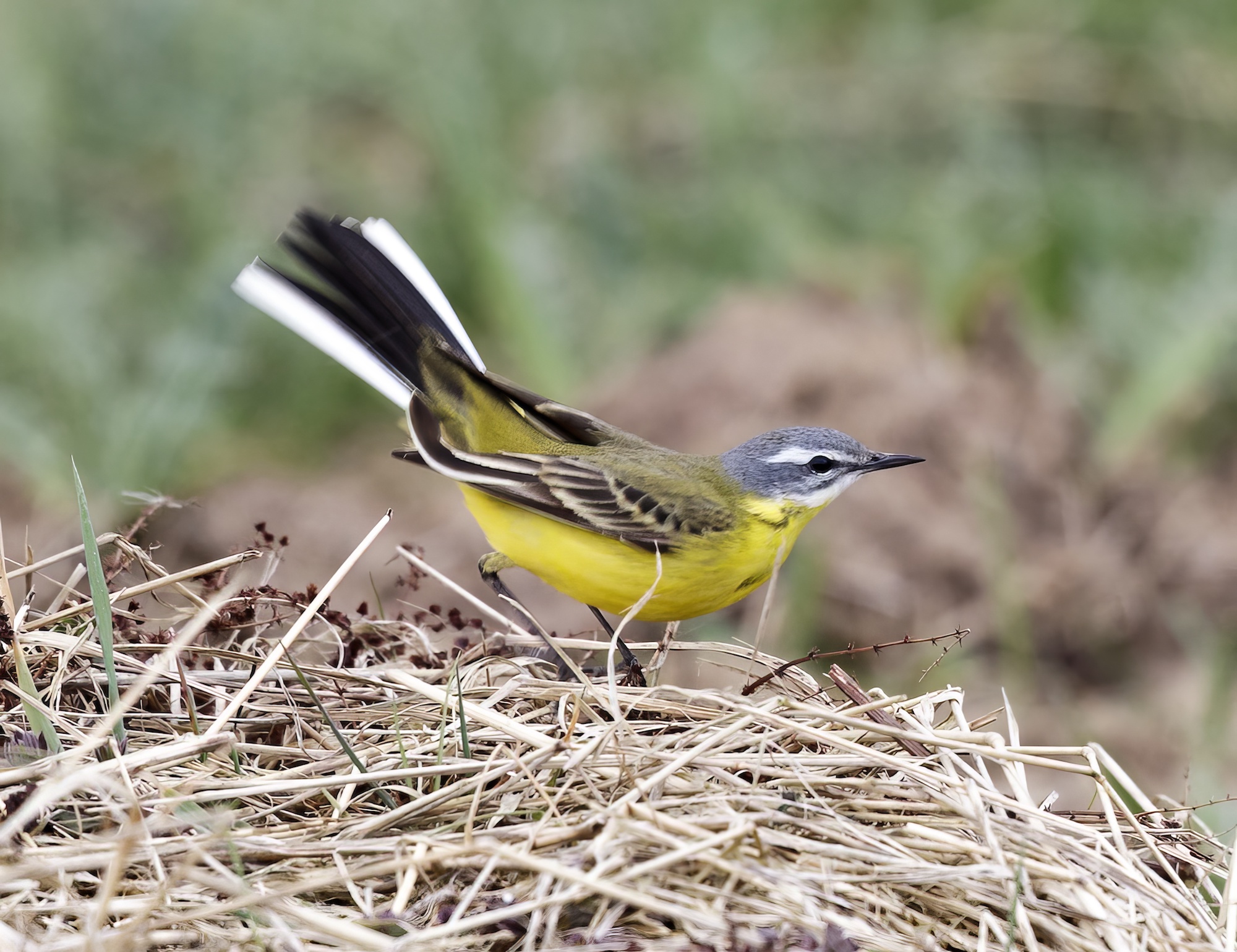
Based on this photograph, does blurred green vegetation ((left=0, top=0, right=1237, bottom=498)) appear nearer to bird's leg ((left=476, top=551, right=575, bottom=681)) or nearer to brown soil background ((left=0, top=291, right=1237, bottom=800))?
brown soil background ((left=0, top=291, right=1237, bottom=800))

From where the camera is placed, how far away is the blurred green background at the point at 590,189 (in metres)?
9.57

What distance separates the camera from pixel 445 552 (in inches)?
331

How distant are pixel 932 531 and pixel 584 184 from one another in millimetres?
4483

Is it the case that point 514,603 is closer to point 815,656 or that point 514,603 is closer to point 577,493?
point 577,493

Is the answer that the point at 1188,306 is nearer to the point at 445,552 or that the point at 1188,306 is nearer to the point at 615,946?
the point at 445,552

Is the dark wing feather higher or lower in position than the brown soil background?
lower

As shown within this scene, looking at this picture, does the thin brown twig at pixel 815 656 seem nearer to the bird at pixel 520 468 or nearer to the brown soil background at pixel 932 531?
the bird at pixel 520 468

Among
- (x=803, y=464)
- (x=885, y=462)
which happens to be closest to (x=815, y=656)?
(x=803, y=464)

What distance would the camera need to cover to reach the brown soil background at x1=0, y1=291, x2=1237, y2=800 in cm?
761

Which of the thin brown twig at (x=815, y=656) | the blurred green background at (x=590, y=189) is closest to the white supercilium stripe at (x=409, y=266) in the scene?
the thin brown twig at (x=815, y=656)

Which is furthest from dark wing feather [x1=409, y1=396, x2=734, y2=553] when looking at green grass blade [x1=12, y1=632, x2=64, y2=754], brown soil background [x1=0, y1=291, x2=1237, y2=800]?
brown soil background [x1=0, y1=291, x2=1237, y2=800]

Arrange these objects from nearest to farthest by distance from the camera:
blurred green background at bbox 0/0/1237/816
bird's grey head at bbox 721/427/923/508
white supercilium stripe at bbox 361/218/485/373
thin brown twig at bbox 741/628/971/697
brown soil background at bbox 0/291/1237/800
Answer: thin brown twig at bbox 741/628/971/697
white supercilium stripe at bbox 361/218/485/373
bird's grey head at bbox 721/427/923/508
brown soil background at bbox 0/291/1237/800
blurred green background at bbox 0/0/1237/816

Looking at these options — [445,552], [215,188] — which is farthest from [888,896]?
[215,188]

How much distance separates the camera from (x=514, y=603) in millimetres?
4797
